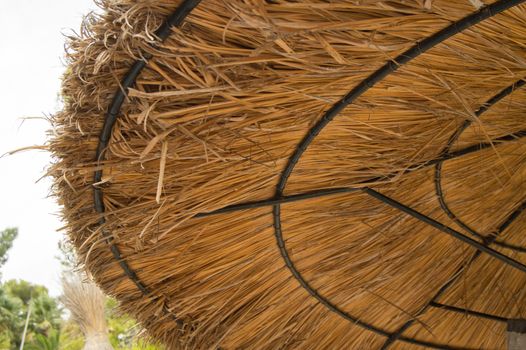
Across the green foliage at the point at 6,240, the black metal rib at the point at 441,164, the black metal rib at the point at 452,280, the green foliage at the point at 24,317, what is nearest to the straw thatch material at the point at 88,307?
the black metal rib at the point at 452,280

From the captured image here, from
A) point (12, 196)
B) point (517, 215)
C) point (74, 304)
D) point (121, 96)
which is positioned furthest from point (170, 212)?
point (12, 196)

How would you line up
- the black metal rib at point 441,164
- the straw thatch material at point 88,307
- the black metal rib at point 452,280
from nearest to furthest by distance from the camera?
1. the black metal rib at point 441,164
2. the black metal rib at point 452,280
3. the straw thatch material at point 88,307

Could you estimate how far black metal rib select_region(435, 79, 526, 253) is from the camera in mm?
1904

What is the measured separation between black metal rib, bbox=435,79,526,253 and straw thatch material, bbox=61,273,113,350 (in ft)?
12.7

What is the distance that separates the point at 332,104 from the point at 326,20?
328 millimetres

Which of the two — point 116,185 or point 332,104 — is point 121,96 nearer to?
point 116,185

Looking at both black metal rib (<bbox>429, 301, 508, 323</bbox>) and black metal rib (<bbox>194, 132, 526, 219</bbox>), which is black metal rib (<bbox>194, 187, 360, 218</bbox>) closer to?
black metal rib (<bbox>194, 132, 526, 219</bbox>)

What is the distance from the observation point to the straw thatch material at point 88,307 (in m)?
5.70

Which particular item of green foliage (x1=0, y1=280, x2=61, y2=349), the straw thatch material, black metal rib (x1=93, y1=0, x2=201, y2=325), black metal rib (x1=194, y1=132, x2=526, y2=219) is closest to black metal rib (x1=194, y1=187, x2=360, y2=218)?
black metal rib (x1=194, y1=132, x2=526, y2=219)

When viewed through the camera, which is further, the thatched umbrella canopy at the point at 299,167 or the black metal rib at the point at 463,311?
the black metal rib at the point at 463,311

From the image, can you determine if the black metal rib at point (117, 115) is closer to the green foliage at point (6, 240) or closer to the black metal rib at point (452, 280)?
the black metal rib at point (452, 280)

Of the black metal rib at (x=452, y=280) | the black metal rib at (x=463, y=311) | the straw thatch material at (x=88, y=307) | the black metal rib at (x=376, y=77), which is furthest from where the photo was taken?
the straw thatch material at (x=88, y=307)

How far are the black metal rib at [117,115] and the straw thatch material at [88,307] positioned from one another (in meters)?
3.66

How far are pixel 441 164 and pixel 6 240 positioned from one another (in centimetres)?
1628
